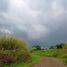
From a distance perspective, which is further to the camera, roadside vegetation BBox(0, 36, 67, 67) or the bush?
the bush

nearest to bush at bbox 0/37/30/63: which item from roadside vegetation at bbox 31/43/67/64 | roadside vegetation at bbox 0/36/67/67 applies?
roadside vegetation at bbox 0/36/67/67

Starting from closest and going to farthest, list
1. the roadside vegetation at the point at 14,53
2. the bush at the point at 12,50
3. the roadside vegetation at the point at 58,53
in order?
the roadside vegetation at the point at 14,53
the bush at the point at 12,50
the roadside vegetation at the point at 58,53

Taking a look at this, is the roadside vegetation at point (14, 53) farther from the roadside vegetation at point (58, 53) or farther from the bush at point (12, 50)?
the roadside vegetation at point (58, 53)

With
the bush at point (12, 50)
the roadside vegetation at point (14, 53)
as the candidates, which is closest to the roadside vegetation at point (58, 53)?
the roadside vegetation at point (14, 53)

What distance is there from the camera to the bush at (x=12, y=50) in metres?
23.0

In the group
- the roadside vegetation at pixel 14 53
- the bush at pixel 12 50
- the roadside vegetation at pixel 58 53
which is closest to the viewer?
the roadside vegetation at pixel 14 53

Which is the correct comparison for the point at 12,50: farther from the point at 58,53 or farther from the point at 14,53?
the point at 58,53

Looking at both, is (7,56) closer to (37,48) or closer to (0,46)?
(0,46)

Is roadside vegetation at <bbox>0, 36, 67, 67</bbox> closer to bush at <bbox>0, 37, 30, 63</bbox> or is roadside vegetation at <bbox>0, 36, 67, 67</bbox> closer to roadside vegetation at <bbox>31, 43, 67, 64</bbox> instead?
bush at <bbox>0, 37, 30, 63</bbox>

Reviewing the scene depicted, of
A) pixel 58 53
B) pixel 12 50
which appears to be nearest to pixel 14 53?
pixel 12 50

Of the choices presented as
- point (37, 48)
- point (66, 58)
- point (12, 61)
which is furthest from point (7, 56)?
point (37, 48)

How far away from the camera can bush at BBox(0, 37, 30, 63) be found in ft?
75.6

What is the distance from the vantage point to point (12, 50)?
2464 cm

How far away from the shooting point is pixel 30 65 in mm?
22266
